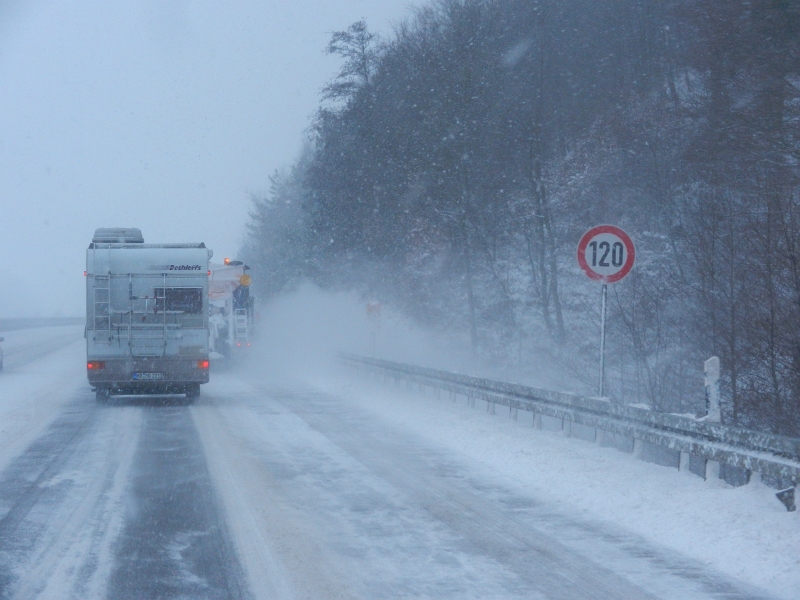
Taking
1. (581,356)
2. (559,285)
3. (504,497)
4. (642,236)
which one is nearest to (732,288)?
(504,497)

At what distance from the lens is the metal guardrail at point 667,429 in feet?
25.3

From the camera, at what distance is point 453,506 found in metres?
8.67

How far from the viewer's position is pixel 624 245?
1175 cm

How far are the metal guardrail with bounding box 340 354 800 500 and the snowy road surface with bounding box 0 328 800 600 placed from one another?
0.36 metres

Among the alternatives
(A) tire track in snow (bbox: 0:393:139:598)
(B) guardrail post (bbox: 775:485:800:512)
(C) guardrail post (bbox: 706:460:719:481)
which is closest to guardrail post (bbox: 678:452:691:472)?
(C) guardrail post (bbox: 706:460:719:481)

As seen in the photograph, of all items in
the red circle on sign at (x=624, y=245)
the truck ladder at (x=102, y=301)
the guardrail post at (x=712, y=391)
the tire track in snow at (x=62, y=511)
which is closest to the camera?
the tire track in snow at (x=62, y=511)

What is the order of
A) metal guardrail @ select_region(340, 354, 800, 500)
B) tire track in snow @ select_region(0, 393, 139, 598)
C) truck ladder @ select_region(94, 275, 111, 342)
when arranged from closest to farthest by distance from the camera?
tire track in snow @ select_region(0, 393, 139, 598) < metal guardrail @ select_region(340, 354, 800, 500) < truck ladder @ select_region(94, 275, 111, 342)

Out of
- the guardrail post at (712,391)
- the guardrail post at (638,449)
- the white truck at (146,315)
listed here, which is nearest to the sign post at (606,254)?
the guardrail post at (638,449)

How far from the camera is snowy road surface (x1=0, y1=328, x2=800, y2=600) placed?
20.2ft

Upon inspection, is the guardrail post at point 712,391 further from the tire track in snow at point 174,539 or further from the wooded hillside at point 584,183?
the tire track in snow at point 174,539

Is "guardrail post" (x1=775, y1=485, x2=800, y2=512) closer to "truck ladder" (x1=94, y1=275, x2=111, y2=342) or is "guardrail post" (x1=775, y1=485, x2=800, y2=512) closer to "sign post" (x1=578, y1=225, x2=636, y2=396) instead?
"sign post" (x1=578, y1=225, x2=636, y2=396)

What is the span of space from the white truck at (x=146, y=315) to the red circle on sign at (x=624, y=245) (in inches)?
373

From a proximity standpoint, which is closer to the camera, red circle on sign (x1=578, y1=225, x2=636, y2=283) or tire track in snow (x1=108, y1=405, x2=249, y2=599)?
tire track in snow (x1=108, y1=405, x2=249, y2=599)

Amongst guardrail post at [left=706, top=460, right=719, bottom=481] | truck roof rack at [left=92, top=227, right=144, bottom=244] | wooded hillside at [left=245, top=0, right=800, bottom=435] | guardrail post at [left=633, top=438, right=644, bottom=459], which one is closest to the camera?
guardrail post at [left=706, top=460, right=719, bottom=481]
